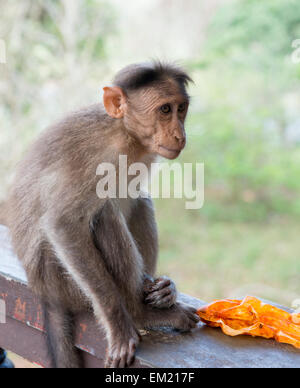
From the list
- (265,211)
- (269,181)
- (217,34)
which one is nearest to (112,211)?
(269,181)

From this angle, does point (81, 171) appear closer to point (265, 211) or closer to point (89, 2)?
point (89, 2)

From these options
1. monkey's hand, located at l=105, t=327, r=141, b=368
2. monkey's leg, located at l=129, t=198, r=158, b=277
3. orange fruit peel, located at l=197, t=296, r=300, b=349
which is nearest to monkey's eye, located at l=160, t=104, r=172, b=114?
monkey's leg, located at l=129, t=198, r=158, b=277

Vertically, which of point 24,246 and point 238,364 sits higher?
point 24,246

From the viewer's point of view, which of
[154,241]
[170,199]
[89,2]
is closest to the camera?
[154,241]

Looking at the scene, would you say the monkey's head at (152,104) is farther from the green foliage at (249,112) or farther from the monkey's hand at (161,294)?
the green foliage at (249,112)

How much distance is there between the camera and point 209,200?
905 cm

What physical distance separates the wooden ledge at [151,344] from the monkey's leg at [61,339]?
39 millimetres

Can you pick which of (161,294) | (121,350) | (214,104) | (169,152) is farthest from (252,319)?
(214,104)

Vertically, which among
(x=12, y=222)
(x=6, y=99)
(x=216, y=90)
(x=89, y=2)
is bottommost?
(x=12, y=222)

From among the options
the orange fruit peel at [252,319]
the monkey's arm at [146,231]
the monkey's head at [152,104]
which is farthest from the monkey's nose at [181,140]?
the orange fruit peel at [252,319]

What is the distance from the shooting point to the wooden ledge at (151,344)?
6.04 feet

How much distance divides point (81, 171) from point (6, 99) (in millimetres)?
5497

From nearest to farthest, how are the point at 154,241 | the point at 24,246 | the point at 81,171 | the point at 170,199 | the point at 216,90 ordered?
the point at 81,171 → the point at 24,246 → the point at 154,241 → the point at 216,90 → the point at 170,199

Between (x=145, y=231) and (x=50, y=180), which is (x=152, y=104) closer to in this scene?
(x=50, y=180)
